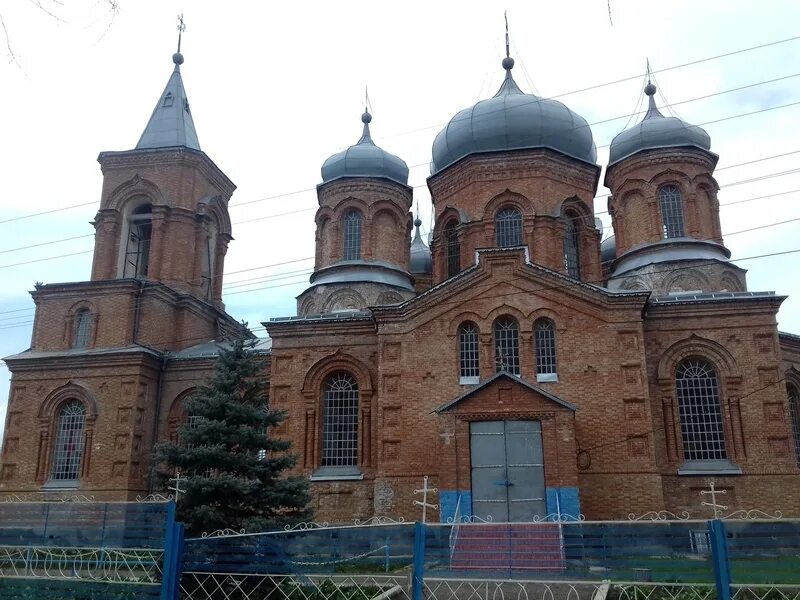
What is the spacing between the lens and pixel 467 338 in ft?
59.6

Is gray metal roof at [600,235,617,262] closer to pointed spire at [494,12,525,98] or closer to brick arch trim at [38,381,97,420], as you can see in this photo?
pointed spire at [494,12,525,98]

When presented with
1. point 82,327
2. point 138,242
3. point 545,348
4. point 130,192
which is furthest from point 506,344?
point 130,192

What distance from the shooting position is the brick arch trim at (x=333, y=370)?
63.0 feet

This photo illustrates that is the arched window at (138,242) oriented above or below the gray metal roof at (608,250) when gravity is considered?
below

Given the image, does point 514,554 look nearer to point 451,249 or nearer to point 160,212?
point 451,249

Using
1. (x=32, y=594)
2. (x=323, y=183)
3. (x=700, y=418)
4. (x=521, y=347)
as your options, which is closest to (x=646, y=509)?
(x=700, y=418)

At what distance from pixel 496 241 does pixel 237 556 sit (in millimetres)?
14182

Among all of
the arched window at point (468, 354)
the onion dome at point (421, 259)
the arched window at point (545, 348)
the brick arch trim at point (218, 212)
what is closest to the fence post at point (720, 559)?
the arched window at point (545, 348)

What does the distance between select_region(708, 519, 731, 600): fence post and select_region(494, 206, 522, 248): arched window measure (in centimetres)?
1453

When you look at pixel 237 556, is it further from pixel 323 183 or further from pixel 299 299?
pixel 323 183

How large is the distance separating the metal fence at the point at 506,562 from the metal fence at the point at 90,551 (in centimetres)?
39

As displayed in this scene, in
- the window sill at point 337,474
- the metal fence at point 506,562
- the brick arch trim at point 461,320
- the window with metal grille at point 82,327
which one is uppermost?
the window with metal grille at point 82,327

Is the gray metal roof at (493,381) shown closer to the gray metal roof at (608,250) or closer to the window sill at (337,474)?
the window sill at (337,474)

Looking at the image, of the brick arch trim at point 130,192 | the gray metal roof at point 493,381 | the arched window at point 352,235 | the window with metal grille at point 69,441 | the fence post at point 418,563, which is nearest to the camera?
the fence post at point 418,563
